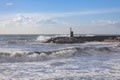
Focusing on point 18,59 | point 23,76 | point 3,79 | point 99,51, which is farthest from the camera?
point 99,51

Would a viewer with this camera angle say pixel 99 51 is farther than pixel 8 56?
Yes

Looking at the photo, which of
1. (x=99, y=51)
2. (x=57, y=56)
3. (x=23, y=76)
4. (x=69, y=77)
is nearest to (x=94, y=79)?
(x=69, y=77)

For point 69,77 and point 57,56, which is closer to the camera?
point 69,77

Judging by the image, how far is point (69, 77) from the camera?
12.9m

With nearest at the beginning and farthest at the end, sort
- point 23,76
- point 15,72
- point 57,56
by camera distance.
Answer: point 23,76 → point 15,72 → point 57,56

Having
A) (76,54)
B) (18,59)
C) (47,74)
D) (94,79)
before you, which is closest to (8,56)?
(18,59)

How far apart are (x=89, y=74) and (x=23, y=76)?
3.25 metres

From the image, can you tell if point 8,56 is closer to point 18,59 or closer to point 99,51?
point 18,59

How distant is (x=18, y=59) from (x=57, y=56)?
401 cm

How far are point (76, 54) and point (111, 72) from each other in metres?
11.0

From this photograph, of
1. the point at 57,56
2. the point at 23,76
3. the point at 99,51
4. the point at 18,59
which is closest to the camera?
the point at 23,76

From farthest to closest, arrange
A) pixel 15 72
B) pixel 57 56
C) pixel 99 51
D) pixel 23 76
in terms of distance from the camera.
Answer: pixel 99 51, pixel 57 56, pixel 15 72, pixel 23 76

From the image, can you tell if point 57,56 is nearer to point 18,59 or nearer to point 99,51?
point 18,59

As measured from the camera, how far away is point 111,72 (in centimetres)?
1443
